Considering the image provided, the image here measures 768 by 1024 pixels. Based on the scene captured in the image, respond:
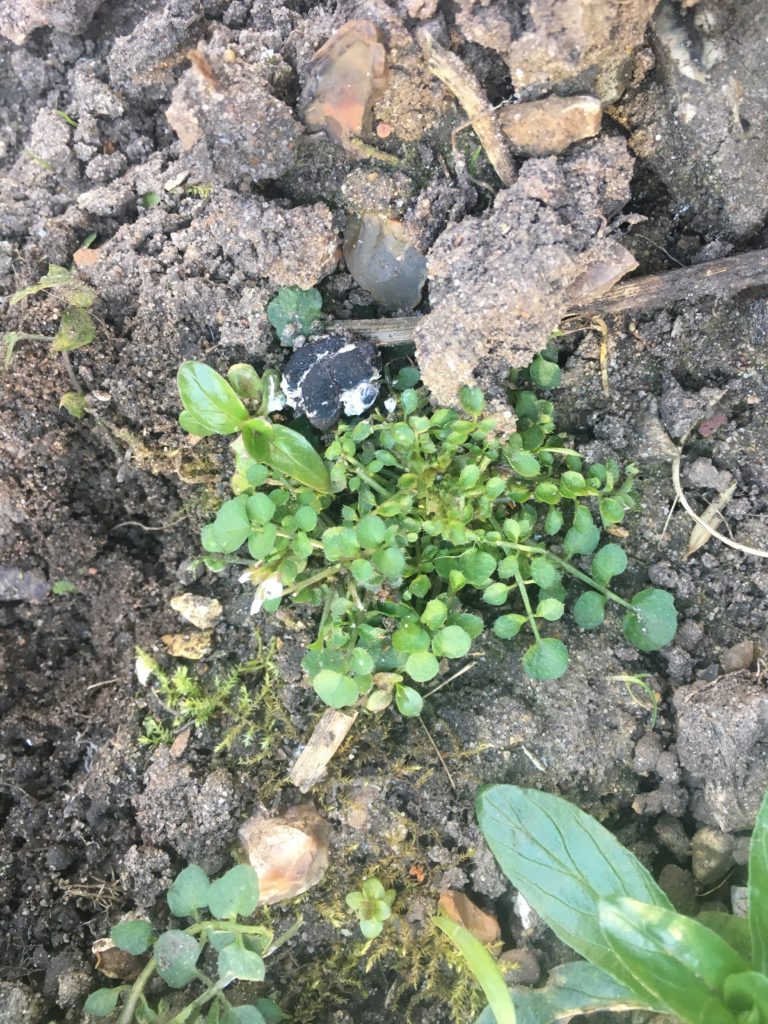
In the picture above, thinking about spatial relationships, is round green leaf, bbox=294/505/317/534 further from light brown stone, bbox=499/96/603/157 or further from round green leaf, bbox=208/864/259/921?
light brown stone, bbox=499/96/603/157

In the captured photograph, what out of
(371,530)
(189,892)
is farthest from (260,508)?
(189,892)

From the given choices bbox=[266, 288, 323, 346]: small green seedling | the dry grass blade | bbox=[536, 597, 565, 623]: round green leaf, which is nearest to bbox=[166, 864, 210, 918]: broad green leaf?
bbox=[536, 597, 565, 623]: round green leaf

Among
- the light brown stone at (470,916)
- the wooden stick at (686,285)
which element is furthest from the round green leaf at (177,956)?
the wooden stick at (686,285)

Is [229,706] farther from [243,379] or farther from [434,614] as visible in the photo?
[243,379]

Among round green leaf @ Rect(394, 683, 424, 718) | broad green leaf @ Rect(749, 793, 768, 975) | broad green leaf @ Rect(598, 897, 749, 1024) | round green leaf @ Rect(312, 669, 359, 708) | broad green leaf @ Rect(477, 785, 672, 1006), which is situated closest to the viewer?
broad green leaf @ Rect(598, 897, 749, 1024)

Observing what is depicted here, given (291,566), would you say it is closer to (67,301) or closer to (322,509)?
(322,509)

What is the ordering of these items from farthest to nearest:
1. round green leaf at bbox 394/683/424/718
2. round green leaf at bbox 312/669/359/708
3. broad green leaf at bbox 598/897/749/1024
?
round green leaf at bbox 394/683/424/718, round green leaf at bbox 312/669/359/708, broad green leaf at bbox 598/897/749/1024

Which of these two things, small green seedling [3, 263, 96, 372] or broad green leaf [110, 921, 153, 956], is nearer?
broad green leaf [110, 921, 153, 956]
